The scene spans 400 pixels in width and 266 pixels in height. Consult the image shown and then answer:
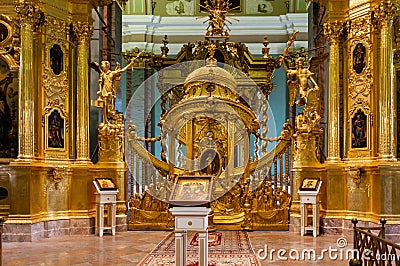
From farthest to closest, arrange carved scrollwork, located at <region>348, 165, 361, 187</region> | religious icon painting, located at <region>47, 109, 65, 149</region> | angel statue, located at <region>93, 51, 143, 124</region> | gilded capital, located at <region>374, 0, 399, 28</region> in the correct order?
angel statue, located at <region>93, 51, 143, 124</region>, religious icon painting, located at <region>47, 109, 65, 149</region>, carved scrollwork, located at <region>348, 165, 361, 187</region>, gilded capital, located at <region>374, 0, 399, 28</region>

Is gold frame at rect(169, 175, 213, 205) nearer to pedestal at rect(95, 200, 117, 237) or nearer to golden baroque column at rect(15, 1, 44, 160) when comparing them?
pedestal at rect(95, 200, 117, 237)

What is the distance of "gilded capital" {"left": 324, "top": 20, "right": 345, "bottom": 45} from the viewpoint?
13141 millimetres

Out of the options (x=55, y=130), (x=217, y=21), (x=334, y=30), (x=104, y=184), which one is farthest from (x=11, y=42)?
(x=334, y=30)

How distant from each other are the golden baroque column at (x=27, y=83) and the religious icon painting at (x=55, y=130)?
0.51 meters

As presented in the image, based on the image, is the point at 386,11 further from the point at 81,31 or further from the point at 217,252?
the point at 81,31

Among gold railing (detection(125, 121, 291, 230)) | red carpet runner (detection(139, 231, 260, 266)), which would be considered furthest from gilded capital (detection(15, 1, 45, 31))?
red carpet runner (detection(139, 231, 260, 266))

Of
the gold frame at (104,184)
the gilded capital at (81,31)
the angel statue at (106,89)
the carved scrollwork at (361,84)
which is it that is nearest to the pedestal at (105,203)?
the gold frame at (104,184)

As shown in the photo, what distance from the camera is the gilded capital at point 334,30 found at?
13.1 m

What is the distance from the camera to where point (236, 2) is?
23172 mm

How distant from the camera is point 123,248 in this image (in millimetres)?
10562

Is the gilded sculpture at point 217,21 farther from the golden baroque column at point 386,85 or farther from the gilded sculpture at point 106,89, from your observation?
the golden baroque column at point 386,85

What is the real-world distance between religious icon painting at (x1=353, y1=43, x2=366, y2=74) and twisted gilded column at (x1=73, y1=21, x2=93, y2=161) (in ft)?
19.9

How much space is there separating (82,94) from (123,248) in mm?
4229

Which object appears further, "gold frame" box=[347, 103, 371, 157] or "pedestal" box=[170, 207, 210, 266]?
"gold frame" box=[347, 103, 371, 157]
